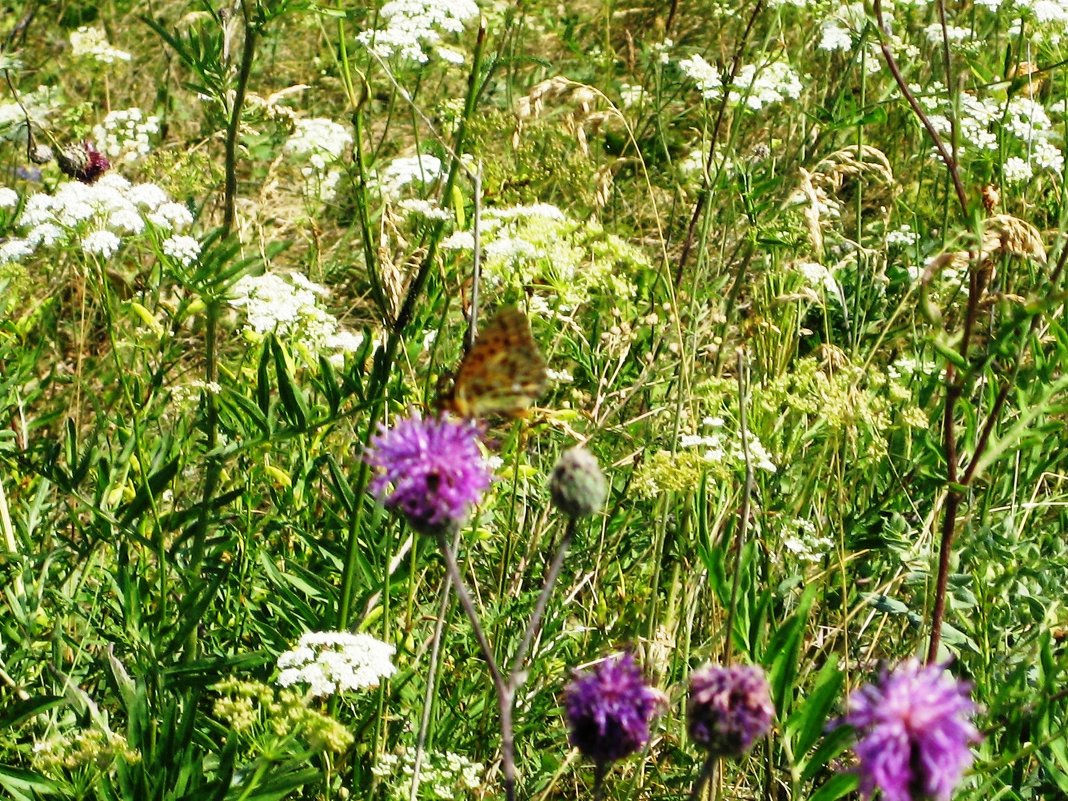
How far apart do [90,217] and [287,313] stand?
0.51m

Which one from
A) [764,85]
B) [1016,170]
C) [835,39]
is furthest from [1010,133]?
[764,85]

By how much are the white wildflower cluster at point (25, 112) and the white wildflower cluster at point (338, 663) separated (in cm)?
176

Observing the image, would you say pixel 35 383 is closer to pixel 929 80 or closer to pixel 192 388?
pixel 192 388

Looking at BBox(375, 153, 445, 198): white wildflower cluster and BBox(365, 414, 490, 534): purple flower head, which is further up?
BBox(365, 414, 490, 534): purple flower head

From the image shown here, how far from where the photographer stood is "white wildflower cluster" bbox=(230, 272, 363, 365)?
2.87 metres

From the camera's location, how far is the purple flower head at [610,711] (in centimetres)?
175

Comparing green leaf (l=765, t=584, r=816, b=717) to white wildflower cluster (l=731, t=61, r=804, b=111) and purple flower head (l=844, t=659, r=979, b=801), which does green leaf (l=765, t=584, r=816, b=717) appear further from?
white wildflower cluster (l=731, t=61, r=804, b=111)

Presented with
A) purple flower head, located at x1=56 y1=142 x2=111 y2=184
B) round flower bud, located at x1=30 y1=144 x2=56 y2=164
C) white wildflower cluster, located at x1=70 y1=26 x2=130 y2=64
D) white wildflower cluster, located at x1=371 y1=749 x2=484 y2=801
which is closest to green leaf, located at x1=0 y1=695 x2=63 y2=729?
white wildflower cluster, located at x1=371 y1=749 x2=484 y2=801

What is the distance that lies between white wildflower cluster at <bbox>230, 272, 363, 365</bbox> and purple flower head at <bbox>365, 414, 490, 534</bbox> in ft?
3.43

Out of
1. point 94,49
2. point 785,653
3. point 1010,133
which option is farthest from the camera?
point 1010,133

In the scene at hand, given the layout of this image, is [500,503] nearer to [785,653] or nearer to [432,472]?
[785,653]

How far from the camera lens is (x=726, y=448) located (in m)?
3.22

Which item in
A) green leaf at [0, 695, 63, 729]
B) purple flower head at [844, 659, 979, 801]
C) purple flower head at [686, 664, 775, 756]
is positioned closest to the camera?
purple flower head at [844, 659, 979, 801]

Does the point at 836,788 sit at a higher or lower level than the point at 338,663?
higher
